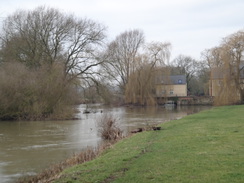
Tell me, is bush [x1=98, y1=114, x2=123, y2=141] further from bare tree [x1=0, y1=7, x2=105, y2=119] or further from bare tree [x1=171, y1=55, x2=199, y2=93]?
bare tree [x1=171, y1=55, x2=199, y2=93]

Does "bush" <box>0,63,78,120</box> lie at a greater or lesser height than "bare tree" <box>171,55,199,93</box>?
lesser

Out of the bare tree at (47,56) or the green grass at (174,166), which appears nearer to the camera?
the green grass at (174,166)

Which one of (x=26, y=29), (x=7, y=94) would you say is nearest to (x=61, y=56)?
(x=26, y=29)

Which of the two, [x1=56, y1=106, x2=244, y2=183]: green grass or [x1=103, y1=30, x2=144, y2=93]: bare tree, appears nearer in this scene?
[x1=56, y1=106, x2=244, y2=183]: green grass

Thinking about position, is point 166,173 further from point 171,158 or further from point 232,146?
point 232,146

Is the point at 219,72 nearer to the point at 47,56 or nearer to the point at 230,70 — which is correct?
the point at 230,70

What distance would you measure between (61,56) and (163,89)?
21727 millimetres

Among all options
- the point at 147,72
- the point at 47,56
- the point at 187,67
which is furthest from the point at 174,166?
the point at 187,67

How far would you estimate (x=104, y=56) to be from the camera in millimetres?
36750

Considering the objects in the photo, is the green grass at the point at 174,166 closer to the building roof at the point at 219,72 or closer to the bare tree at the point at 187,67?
the building roof at the point at 219,72

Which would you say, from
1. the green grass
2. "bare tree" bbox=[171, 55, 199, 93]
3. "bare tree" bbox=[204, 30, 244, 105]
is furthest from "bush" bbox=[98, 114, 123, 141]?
"bare tree" bbox=[171, 55, 199, 93]

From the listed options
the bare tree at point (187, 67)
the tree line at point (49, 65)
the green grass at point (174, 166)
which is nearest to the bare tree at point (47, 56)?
the tree line at point (49, 65)

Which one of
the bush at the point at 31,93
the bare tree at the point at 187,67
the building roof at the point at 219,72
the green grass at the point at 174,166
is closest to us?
the green grass at the point at 174,166

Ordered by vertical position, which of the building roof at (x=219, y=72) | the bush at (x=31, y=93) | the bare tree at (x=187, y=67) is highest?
the bare tree at (x=187, y=67)
